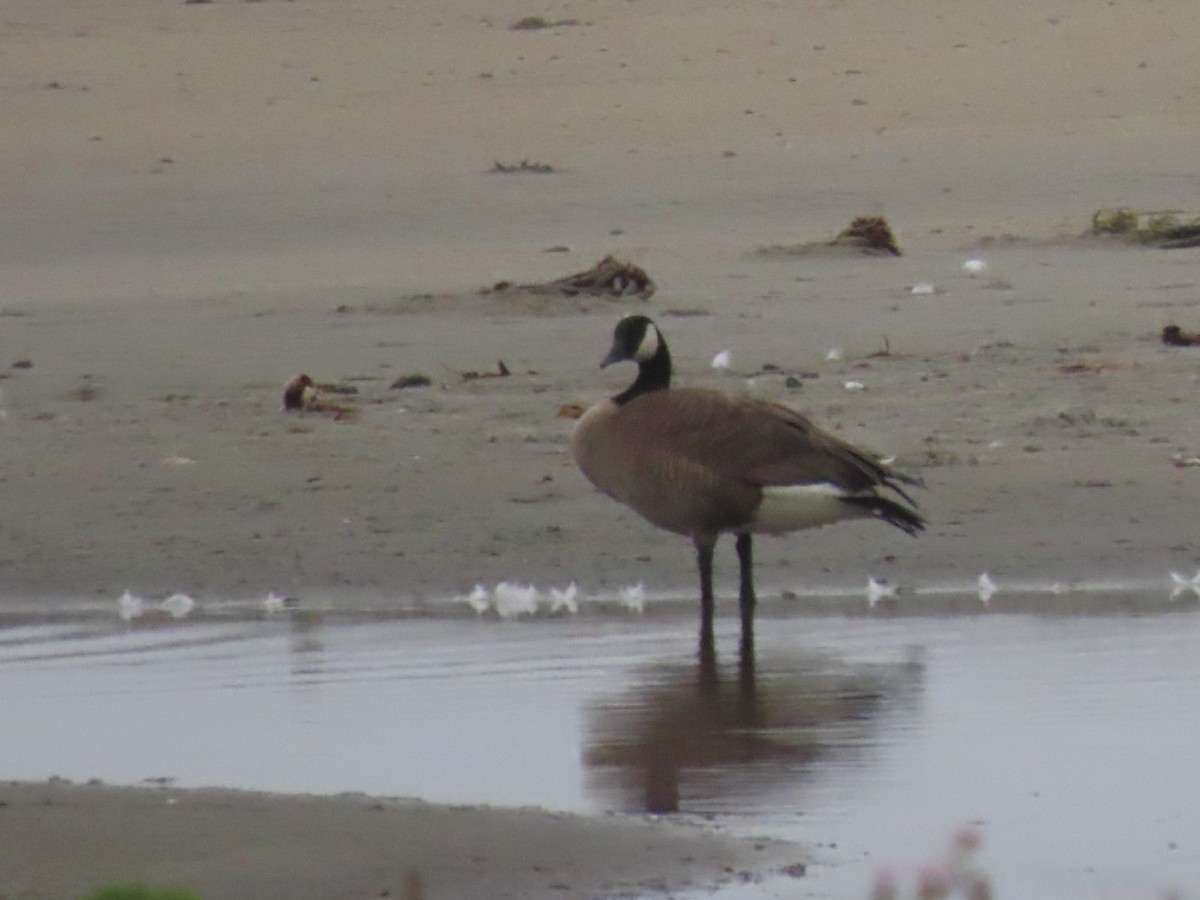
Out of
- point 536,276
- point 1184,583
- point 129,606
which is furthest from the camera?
point 536,276

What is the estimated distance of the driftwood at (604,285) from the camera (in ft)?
41.7

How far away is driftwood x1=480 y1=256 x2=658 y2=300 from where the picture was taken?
41.7 feet

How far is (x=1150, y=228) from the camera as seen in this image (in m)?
14.3

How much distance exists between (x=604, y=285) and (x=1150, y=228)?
10.8 ft

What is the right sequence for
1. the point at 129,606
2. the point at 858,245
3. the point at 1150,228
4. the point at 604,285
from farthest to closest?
the point at 1150,228 → the point at 858,245 → the point at 604,285 → the point at 129,606

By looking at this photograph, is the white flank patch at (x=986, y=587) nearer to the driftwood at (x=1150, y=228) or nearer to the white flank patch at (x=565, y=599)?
the white flank patch at (x=565, y=599)

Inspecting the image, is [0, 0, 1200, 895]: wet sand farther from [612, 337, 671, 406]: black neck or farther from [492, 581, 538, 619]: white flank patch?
[612, 337, 671, 406]: black neck

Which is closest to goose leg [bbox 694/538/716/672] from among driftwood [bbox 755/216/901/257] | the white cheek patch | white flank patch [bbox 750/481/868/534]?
white flank patch [bbox 750/481/868/534]

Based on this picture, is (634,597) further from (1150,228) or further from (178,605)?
(1150,228)

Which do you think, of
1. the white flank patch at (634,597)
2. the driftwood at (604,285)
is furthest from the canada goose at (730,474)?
the driftwood at (604,285)

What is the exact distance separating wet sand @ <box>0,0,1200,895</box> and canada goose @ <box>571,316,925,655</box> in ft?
2.11

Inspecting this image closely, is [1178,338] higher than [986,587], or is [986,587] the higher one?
[1178,338]

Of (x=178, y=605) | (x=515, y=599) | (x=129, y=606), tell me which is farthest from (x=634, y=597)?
(x=129, y=606)

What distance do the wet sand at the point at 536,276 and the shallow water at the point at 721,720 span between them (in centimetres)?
72
